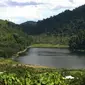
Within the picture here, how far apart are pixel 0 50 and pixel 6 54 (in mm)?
5853

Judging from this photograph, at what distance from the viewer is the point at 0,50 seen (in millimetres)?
189250

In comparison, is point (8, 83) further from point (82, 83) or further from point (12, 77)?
point (82, 83)

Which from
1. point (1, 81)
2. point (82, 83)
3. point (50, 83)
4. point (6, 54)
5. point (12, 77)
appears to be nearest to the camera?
point (50, 83)

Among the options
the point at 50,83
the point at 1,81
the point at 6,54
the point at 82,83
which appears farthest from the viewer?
the point at 6,54

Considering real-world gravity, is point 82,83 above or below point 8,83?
below

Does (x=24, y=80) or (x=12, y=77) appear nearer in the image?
(x=24, y=80)

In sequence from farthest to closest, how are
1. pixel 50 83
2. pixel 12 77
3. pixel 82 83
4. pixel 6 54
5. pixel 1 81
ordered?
pixel 6 54 < pixel 82 83 < pixel 1 81 < pixel 12 77 < pixel 50 83

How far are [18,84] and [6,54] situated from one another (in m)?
160

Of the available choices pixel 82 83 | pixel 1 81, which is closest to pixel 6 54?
pixel 82 83

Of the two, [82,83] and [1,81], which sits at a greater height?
[1,81]

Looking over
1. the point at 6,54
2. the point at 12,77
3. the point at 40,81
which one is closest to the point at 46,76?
the point at 40,81

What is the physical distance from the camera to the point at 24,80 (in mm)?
26203

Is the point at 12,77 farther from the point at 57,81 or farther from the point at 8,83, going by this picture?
the point at 57,81

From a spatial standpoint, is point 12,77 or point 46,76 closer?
point 46,76
